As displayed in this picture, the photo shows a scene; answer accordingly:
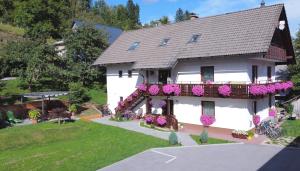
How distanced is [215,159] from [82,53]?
1001 inches

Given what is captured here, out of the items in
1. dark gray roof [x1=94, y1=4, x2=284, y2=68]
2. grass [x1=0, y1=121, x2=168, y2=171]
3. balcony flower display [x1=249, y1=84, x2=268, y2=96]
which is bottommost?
grass [x1=0, y1=121, x2=168, y2=171]

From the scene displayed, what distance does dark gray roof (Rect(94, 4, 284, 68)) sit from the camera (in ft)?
71.0

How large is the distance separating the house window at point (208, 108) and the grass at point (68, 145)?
5.67 meters

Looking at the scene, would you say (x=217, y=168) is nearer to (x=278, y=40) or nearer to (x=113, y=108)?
(x=278, y=40)

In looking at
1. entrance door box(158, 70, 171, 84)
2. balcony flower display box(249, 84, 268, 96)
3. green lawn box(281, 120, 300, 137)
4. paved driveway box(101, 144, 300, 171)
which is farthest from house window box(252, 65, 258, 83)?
entrance door box(158, 70, 171, 84)

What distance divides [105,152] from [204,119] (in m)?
9.09

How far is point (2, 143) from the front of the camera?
62.8 ft

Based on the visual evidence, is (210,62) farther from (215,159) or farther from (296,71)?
(296,71)

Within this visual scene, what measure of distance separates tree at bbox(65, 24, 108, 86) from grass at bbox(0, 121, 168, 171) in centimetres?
1208

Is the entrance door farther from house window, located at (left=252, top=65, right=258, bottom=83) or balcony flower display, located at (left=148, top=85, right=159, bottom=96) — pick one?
house window, located at (left=252, top=65, right=258, bottom=83)

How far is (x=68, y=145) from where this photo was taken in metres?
18.2

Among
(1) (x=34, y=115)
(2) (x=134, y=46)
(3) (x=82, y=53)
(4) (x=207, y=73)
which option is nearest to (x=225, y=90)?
(4) (x=207, y=73)

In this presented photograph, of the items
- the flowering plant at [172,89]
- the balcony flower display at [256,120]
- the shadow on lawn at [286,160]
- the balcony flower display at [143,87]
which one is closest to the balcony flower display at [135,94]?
the balcony flower display at [143,87]

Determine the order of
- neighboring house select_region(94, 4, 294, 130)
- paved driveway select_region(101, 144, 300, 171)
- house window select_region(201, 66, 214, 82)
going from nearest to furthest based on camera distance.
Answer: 1. paved driveway select_region(101, 144, 300, 171)
2. neighboring house select_region(94, 4, 294, 130)
3. house window select_region(201, 66, 214, 82)
